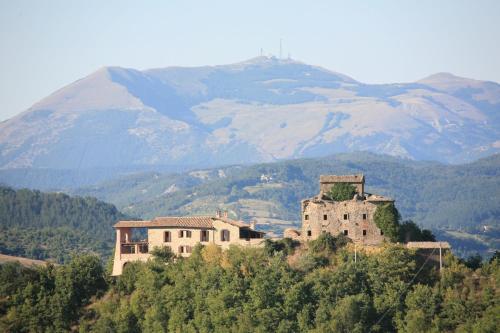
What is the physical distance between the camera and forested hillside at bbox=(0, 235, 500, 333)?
271 ft

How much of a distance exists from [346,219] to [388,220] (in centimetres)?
327

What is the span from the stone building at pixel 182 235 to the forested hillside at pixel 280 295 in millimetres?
1205

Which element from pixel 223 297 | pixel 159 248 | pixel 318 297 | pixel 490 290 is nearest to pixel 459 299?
pixel 490 290

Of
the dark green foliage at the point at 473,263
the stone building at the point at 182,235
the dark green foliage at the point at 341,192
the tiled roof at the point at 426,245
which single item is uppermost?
the dark green foliage at the point at 341,192

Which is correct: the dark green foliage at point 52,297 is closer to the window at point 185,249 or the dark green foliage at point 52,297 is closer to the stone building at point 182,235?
the stone building at point 182,235

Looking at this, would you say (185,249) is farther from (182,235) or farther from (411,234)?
(411,234)

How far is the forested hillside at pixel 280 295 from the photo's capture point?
271 feet

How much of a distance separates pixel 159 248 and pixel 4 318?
13.8 meters

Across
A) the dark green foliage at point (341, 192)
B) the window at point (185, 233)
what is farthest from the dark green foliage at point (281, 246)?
the window at point (185, 233)

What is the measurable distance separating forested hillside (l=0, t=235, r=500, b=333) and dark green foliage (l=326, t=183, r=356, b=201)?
4.87 m

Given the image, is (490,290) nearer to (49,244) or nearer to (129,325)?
(129,325)

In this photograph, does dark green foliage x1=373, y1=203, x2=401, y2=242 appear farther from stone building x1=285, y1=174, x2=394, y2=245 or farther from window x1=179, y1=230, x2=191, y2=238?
window x1=179, y1=230, x2=191, y2=238

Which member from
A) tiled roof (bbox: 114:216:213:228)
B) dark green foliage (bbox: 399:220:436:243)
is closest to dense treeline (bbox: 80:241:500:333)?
tiled roof (bbox: 114:216:213:228)

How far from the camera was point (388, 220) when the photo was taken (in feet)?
284
